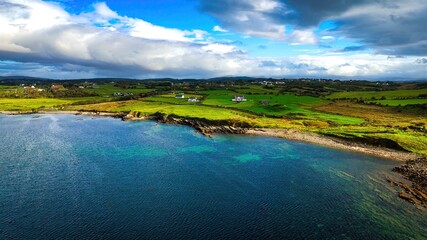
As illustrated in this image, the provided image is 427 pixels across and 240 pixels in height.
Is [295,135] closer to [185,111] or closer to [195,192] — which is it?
[185,111]

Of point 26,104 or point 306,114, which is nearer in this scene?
point 306,114

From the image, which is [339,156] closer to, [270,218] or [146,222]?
[270,218]

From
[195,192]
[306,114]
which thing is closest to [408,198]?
[195,192]

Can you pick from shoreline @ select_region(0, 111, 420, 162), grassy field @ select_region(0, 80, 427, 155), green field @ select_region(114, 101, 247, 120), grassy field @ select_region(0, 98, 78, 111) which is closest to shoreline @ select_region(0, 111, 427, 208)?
shoreline @ select_region(0, 111, 420, 162)

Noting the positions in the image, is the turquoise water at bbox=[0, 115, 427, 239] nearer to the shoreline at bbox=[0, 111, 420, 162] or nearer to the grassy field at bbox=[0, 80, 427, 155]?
the shoreline at bbox=[0, 111, 420, 162]

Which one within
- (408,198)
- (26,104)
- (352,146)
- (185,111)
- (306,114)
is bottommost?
(352,146)

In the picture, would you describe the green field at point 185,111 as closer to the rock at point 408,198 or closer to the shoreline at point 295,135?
the shoreline at point 295,135

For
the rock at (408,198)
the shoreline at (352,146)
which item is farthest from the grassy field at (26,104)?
the rock at (408,198)

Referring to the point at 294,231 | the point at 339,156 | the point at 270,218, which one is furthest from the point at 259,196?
the point at 339,156
